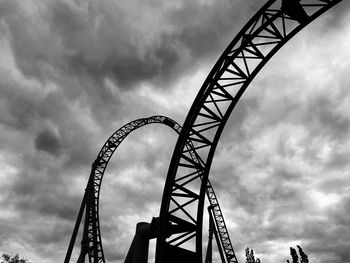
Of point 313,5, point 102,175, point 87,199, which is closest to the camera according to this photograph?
point 313,5

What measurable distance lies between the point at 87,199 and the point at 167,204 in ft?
40.4

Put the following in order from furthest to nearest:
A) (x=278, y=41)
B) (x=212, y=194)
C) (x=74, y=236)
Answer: (x=212, y=194) → (x=74, y=236) → (x=278, y=41)

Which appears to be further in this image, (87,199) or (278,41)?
(87,199)

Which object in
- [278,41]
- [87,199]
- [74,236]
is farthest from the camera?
[87,199]

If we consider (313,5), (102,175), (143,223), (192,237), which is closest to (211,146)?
(192,237)

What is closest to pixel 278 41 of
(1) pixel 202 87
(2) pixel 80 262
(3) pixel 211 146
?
(1) pixel 202 87

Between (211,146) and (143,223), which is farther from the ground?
(211,146)

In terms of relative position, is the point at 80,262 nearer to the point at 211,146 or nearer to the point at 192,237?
the point at 192,237

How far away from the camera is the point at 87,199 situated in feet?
62.0

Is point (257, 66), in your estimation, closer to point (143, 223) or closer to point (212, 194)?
point (143, 223)

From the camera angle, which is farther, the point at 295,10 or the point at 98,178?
the point at 98,178

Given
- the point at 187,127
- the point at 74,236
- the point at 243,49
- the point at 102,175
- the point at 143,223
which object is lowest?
the point at 143,223

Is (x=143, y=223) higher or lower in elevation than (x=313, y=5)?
lower

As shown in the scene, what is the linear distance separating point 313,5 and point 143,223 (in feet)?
27.9
